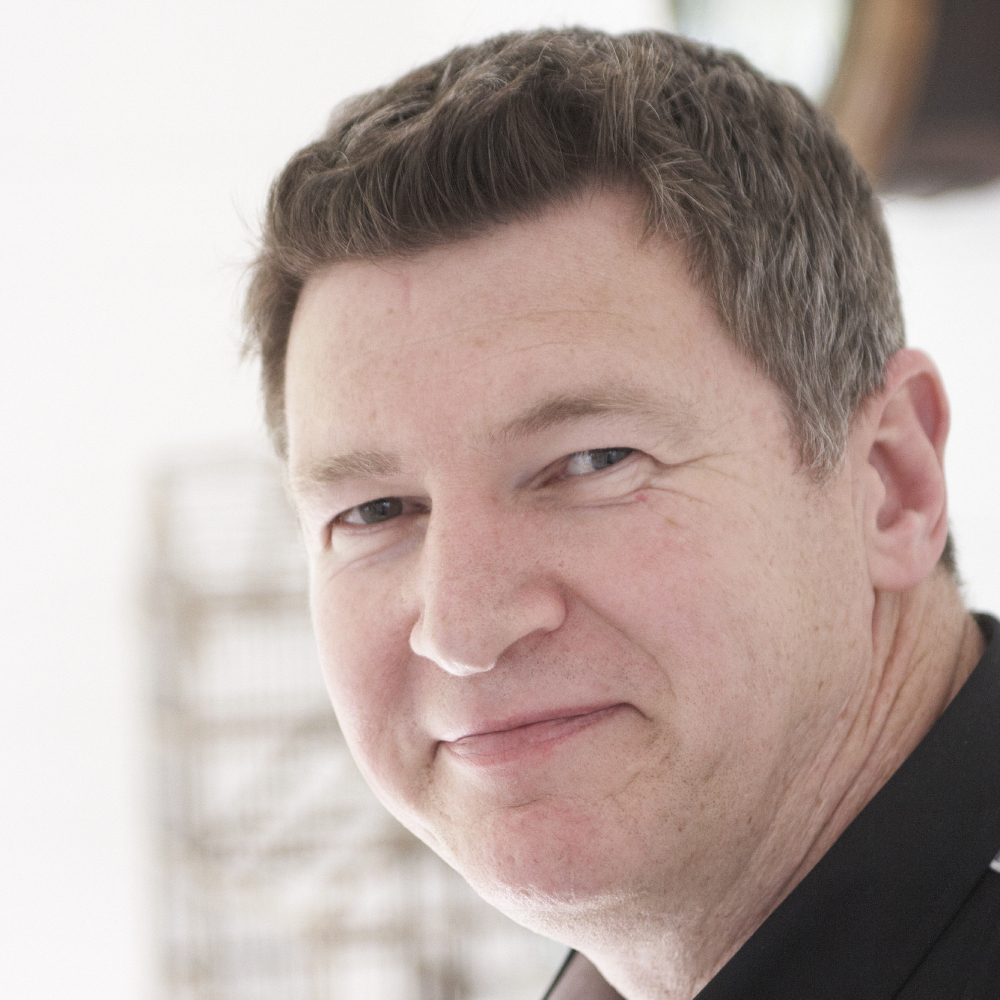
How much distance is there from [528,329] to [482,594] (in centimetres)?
26

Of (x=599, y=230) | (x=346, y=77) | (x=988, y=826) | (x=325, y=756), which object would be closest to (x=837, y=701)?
(x=988, y=826)

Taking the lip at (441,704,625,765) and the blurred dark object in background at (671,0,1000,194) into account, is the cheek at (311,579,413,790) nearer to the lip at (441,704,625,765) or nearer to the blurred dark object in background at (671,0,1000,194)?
the lip at (441,704,625,765)

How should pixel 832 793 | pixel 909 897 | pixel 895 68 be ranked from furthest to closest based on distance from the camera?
pixel 895 68 → pixel 832 793 → pixel 909 897

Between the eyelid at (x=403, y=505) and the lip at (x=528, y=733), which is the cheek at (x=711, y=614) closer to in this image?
the lip at (x=528, y=733)

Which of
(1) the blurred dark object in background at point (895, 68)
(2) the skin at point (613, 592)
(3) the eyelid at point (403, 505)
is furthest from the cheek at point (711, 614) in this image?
(1) the blurred dark object in background at point (895, 68)

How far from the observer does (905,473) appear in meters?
1.10

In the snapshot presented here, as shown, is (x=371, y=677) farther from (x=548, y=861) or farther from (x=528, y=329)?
(x=528, y=329)

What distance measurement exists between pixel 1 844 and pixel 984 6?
5.93 m

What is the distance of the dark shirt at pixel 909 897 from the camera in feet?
2.90

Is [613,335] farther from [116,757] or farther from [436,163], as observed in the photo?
[116,757]

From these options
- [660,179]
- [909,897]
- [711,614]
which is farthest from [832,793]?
[660,179]

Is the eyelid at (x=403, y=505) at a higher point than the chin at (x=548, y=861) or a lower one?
higher

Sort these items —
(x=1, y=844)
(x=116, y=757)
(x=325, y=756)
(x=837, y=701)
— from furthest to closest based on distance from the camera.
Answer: (x=116, y=757) < (x=1, y=844) < (x=325, y=756) < (x=837, y=701)

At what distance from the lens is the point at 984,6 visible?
1.92 metres
